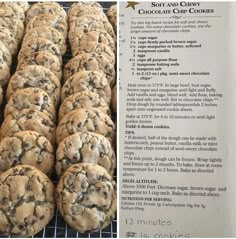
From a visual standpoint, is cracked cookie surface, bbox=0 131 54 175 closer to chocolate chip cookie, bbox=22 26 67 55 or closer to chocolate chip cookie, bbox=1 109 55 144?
chocolate chip cookie, bbox=1 109 55 144

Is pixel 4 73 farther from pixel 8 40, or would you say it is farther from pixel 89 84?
pixel 89 84

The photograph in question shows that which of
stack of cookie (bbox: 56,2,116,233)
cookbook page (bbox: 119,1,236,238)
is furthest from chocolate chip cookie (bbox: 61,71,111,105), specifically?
cookbook page (bbox: 119,1,236,238)

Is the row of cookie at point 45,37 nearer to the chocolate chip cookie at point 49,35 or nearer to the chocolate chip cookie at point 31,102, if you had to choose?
the chocolate chip cookie at point 49,35

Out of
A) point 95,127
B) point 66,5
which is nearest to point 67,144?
point 95,127

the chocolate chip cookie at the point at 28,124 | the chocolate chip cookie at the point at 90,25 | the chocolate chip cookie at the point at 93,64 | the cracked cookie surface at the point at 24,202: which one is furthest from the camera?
the chocolate chip cookie at the point at 90,25

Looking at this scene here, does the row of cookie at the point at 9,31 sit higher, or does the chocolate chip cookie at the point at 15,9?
the chocolate chip cookie at the point at 15,9

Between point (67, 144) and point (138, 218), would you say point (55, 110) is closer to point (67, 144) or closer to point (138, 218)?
point (67, 144)

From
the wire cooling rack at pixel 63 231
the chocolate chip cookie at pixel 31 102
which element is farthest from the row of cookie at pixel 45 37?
the wire cooling rack at pixel 63 231

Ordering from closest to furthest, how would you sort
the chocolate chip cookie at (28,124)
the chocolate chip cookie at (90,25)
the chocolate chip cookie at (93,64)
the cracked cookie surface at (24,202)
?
the cracked cookie surface at (24,202)
the chocolate chip cookie at (28,124)
the chocolate chip cookie at (93,64)
the chocolate chip cookie at (90,25)
